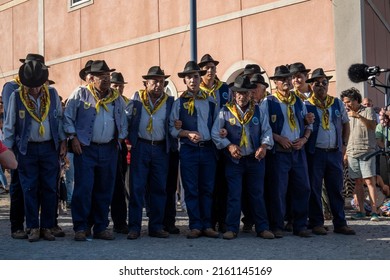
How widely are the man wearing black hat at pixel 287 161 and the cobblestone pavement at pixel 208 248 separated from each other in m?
0.27

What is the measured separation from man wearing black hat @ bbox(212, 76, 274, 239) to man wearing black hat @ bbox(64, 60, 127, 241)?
1188 mm

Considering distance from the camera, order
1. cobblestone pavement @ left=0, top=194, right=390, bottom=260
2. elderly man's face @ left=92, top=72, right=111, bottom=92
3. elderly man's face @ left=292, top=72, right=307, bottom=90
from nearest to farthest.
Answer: cobblestone pavement @ left=0, top=194, right=390, bottom=260
elderly man's face @ left=92, top=72, right=111, bottom=92
elderly man's face @ left=292, top=72, right=307, bottom=90

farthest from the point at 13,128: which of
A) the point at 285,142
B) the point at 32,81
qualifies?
the point at 285,142

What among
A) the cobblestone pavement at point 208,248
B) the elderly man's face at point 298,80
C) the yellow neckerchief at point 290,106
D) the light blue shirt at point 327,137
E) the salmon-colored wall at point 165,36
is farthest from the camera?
the salmon-colored wall at point 165,36

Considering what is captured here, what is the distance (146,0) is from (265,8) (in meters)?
4.09

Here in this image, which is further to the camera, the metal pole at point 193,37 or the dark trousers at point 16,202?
the metal pole at point 193,37

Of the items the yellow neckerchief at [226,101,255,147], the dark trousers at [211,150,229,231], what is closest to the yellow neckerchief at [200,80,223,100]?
the yellow neckerchief at [226,101,255,147]

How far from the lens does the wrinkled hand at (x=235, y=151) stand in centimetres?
667

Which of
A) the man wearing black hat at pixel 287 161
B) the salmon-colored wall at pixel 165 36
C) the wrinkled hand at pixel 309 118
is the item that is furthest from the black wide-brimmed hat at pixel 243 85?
the salmon-colored wall at pixel 165 36

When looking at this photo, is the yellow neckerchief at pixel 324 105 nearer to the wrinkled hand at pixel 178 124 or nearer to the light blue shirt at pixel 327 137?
the light blue shirt at pixel 327 137

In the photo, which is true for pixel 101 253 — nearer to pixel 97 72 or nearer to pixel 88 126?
pixel 88 126

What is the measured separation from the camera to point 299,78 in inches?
292

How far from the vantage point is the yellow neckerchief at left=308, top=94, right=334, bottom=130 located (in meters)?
7.14

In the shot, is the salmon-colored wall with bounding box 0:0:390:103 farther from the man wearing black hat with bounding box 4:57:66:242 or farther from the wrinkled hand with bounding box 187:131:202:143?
the man wearing black hat with bounding box 4:57:66:242
